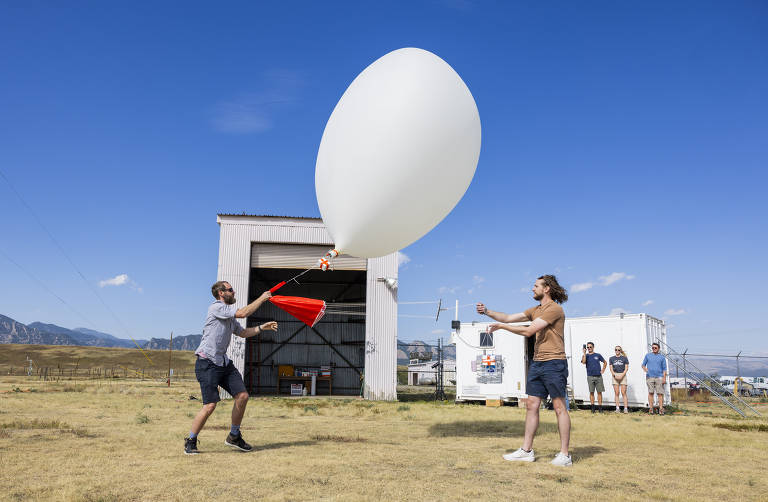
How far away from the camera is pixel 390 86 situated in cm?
527

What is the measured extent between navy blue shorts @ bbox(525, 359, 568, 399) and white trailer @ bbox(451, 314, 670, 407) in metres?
9.16

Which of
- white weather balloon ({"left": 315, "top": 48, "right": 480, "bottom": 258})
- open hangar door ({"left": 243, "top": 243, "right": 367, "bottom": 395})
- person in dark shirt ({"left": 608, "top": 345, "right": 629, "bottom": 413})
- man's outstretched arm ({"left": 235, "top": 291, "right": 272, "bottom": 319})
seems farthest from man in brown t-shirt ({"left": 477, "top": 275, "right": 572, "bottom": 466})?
open hangar door ({"left": 243, "top": 243, "right": 367, "bottom": 395})

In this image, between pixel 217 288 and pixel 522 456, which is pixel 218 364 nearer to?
pixel 217 288

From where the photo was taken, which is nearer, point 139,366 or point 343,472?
point 343,472

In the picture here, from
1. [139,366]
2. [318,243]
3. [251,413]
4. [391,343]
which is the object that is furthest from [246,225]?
[139,366]

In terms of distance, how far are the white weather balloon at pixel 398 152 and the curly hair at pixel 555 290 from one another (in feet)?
4.17

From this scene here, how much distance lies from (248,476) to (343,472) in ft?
2.49

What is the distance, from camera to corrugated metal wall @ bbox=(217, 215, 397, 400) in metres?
17.1

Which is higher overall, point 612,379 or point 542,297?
point 542,297

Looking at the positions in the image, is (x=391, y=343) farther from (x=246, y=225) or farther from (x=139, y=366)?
(x=139, y=366)

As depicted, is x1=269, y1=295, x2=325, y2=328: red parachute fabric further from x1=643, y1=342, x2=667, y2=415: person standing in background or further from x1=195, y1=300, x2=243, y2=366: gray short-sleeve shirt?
x1=643, y1=342, x2=667, y2=415: person standing in background

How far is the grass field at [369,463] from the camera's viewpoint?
373 centimetres

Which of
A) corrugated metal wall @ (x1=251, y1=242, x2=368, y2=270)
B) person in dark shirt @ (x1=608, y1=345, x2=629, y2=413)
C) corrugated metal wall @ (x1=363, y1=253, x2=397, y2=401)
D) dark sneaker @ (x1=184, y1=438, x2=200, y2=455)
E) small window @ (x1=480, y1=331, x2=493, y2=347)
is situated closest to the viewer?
dark sneaker @ (x1=184, y1=438, x2=200, y2=455)

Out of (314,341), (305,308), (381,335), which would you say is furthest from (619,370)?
(314,341)
